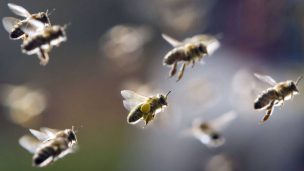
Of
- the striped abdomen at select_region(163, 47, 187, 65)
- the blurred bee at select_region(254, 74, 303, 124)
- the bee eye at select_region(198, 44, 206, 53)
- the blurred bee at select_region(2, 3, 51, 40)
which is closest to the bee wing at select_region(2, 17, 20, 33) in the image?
the blurred bee at select_region(2, 3, 51, 40)

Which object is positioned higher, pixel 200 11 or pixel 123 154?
pixel 200 11

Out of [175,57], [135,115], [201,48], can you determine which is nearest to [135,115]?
[135,115]

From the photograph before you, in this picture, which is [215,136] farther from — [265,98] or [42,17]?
[42,17]

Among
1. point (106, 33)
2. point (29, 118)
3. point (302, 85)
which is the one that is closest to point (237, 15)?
point (302, 85)

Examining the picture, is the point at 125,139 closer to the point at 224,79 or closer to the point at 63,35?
the point at 224,79

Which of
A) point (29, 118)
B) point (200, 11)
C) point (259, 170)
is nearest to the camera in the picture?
point (29, 118)

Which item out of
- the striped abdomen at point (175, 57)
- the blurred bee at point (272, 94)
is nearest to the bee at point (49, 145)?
the striped abdomen at point (175, 57)

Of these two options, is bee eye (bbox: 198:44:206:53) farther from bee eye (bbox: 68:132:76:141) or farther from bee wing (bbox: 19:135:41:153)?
bee wing (bbox: 19:135:41:153)
